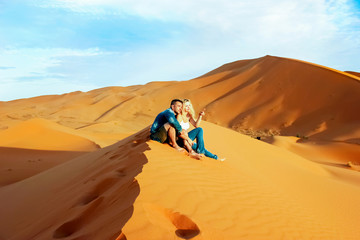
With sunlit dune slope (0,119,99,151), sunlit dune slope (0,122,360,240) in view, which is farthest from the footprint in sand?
sunlit dune slope (0,119,99,151)

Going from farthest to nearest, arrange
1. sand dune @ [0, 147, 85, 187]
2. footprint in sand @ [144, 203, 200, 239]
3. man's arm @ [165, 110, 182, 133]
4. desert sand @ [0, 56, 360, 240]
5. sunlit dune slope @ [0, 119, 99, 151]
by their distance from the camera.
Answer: sunlit dune slope @ [0, 119, 99, 151] → sand dune @ [0, 147, 85, 187] → man's arm @ [165, 110, 182, 133] → desert sand @ [0, 56, 360, 240] → footprint in sand @ [144, 203, 200, 239]

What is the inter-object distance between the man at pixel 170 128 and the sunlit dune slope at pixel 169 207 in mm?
280

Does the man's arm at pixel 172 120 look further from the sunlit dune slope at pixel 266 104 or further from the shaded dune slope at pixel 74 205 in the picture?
the sunlit dune slope at pixel 266 104

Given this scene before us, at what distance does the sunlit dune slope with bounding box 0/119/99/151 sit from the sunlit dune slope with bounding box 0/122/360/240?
25.6 ft

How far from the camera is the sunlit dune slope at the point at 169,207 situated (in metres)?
3.14

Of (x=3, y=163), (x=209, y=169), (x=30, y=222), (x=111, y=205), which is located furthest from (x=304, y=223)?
(x=3, y=163)

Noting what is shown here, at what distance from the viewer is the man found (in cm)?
583

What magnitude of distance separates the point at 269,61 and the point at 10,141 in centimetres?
3466

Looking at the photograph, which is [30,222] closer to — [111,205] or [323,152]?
[111,205]

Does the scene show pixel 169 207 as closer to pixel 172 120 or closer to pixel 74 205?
pixel 74 205

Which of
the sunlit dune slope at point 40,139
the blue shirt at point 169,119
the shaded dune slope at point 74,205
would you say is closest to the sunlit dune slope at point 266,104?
the sunlit dune slope at point 40,139

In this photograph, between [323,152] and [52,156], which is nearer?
→ [52,156]

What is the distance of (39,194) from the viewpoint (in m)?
6.10

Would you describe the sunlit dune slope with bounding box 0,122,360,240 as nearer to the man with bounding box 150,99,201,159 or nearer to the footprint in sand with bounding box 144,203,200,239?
the footprint in sand with bounding box 144,203,200,239
